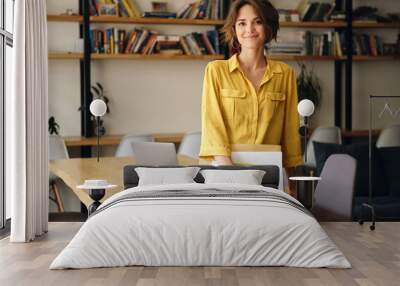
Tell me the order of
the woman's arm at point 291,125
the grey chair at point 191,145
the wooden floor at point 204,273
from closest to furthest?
the wooden floor at point 204,273
the woman's arm at point 291,125
the grey chair at point 191,145

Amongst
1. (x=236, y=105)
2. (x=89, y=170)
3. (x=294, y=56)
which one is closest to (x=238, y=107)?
(x=236, y=105)

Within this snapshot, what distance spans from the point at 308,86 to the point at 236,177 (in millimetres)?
4962

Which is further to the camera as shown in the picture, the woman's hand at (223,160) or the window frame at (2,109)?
the window frame at (2,109)

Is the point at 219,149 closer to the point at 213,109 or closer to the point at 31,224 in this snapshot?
the point at 213,109

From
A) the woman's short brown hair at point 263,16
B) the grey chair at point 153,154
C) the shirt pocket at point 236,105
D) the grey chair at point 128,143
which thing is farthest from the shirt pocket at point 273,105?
the grey chair at point 128,143

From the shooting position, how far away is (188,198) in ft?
13.5

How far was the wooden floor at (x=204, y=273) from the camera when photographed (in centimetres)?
350

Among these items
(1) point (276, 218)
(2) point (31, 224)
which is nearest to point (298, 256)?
(1) point (276, 218)

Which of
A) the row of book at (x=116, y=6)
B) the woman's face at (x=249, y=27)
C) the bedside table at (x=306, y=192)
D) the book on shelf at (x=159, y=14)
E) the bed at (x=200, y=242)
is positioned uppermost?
the row of book at (x=116, y=6)

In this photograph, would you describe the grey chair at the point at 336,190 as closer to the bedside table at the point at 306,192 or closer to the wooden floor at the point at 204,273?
the bedside table at the point at 306,192

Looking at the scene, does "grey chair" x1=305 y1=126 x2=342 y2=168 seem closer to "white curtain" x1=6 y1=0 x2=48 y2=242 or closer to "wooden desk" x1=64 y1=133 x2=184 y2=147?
"wooden desk" x1=64 y1=133 x2=184 y2=147

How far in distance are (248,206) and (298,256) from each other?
35 centimetres

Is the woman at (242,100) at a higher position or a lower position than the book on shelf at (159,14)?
lower

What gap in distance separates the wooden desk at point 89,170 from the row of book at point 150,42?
2018 mm
